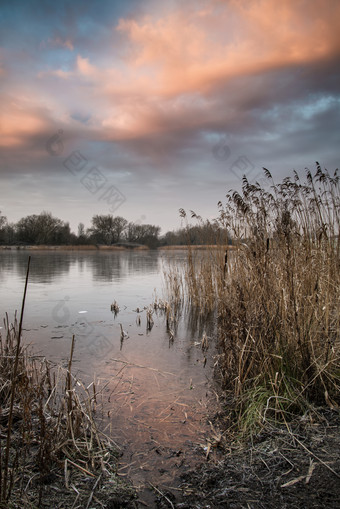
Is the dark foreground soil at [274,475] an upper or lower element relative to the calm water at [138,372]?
upper

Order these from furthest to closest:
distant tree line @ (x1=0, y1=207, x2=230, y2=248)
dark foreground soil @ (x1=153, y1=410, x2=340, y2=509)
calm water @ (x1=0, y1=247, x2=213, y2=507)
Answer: distant tree line @ (x1=0, y1=207, x2=230, y2=248) → calm water @ (x1=0, y1=247, x2=213, y2=507) → dark foreground soil @ (x1=153, y1=410, x2=340, y2=509)

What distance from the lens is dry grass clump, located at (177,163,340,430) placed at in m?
3.18

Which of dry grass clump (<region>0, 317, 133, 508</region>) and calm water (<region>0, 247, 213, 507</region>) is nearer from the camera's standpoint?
dry grass clump (<region>0, 317, 133, 508</region>)

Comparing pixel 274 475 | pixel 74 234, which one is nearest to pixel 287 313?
pixel 274 475

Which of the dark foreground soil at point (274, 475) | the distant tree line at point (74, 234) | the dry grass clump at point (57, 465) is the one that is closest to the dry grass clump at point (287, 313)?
the dark foreground soil at point (274, 475)

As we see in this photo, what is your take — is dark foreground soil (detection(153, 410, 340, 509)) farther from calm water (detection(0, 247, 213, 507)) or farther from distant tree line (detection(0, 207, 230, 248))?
distant tree line (detection(0, 207, 230, 248))

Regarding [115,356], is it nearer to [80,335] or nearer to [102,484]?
[80,335]

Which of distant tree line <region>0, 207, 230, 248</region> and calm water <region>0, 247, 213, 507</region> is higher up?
distant tree line <region>0, 207, 230, 248</region>

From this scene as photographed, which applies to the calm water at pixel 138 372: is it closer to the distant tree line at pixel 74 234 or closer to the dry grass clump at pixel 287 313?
the dry grass clump at pixel 287 313

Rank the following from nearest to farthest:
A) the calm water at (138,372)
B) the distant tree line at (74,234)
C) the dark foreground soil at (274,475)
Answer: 1. the dark foreground soil at (274,475)
2. the calm water at (138,372)
3. the distant tree line at (74,234)

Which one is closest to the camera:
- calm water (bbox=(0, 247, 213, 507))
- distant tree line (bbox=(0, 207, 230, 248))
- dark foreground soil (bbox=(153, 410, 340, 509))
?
dark foreground soil (bbox=(153, 410, 340, 509))

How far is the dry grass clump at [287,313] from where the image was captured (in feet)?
10.4

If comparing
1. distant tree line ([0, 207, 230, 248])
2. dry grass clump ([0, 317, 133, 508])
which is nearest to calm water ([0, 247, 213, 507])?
dry grass clump ([0, 317, 133, 508])

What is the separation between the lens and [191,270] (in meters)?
9.11
